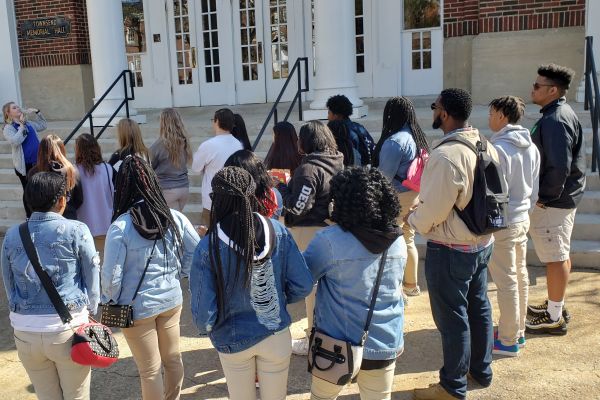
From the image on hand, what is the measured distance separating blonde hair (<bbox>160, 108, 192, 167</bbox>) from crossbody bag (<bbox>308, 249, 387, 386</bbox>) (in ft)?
10.7

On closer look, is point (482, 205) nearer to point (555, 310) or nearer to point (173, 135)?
point (555, 310)

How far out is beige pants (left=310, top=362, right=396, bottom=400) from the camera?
113 inches

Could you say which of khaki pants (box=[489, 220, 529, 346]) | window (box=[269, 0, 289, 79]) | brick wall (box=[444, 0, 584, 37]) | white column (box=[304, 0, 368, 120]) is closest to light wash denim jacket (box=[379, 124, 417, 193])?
khaki pants (box=[489, 220, 529, 346])

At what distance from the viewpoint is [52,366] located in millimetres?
3016

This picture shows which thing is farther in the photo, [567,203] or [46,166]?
[46,166]

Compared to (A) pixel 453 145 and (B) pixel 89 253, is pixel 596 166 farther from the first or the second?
(B) pixel 89 253

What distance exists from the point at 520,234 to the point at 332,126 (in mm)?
1872

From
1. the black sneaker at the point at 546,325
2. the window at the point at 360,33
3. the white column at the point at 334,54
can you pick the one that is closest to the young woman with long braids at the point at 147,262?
the black sneaker at the point at 546,325

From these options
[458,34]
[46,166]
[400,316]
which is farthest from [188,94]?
[400,316]

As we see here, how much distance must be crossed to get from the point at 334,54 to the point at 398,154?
4416 mm

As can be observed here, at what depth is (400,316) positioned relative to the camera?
2.93 m

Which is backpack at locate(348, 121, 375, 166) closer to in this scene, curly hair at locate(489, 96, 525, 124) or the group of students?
the group of students

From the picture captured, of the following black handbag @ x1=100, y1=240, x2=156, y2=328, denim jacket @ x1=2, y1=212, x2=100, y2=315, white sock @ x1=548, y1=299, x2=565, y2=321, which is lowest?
white sock @ x1=548, y1=299, x2=565, y2=321

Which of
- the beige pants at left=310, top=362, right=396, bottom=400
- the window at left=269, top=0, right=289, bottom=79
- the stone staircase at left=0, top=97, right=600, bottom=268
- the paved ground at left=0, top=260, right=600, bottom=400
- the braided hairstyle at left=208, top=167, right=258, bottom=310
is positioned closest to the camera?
the braided hairstyle at left=208, top=167, right=258, bottom=310
